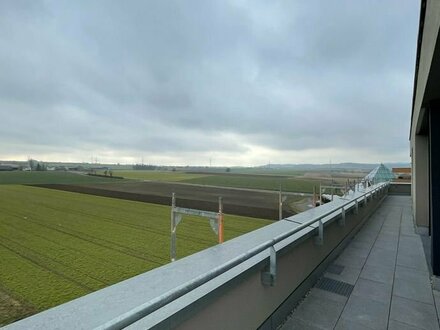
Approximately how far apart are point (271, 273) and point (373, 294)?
193 centimetres

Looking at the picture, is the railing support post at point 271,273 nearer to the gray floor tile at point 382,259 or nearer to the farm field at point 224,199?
the gray floor tile at point 382,259

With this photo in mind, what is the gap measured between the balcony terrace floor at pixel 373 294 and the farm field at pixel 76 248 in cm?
427

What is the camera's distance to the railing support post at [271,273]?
217 cm

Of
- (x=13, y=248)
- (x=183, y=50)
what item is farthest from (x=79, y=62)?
(x=13, y=248)

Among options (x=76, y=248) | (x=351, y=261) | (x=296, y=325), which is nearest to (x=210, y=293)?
(x=296, y=325)

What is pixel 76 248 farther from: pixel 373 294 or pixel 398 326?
pixel 398 326

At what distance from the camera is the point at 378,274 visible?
387cm

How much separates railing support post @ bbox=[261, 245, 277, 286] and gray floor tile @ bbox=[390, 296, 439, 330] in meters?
1.55

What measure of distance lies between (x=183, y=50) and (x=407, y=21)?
12143 millimetres

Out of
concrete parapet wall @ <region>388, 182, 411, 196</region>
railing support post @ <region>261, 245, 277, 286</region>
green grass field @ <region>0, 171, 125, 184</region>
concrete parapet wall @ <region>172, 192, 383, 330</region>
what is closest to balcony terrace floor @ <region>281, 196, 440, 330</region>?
concrete parapet wall @ <region>172, 192, 383, 330</region>

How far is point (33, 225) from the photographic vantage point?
34.6ft

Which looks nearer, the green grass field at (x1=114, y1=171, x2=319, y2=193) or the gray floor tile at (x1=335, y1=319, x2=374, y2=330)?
the gray floor tile at (x1=335, y1=319, x2=374, y2=330)

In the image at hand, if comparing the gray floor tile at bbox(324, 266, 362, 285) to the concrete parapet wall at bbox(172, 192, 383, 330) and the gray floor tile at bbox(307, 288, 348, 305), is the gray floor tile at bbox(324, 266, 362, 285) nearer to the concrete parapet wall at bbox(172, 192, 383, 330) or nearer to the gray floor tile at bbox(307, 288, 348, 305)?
the concrete parapet wall at bbox(172, 192, 383, 330)

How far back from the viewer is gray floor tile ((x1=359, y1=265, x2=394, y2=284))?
369 cm
